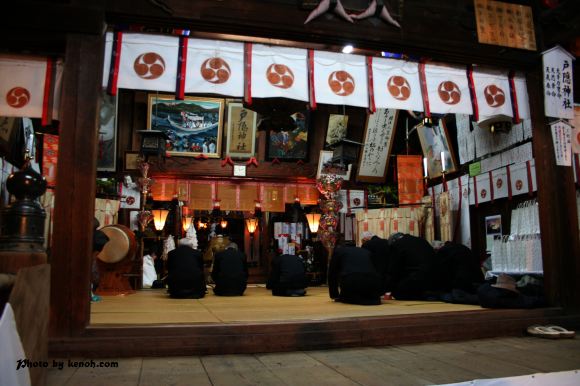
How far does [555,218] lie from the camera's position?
5.68 m

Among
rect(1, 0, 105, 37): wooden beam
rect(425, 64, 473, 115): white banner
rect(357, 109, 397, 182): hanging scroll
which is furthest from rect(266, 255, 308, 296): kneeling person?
rect(1, 0, 105, 37): wooden beam

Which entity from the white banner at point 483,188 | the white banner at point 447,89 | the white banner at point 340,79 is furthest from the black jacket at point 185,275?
the white banner at point 483,188

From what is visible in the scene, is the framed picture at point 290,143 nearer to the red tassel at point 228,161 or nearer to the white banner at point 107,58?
the red tassel at point 228,161

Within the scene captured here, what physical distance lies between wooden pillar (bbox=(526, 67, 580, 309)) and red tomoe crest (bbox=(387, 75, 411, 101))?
6.05 ft

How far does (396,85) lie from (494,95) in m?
1.46

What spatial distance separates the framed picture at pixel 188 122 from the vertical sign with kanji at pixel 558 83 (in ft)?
28.9

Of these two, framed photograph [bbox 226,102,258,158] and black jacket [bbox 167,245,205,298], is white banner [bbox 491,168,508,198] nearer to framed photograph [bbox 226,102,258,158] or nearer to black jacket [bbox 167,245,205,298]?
black jacket [bbox 167,245,205,298]

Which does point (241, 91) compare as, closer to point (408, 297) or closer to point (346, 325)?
point (346, 325)

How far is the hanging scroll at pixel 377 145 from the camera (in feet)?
42.1

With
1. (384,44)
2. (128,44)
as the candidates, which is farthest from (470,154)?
(128,44)

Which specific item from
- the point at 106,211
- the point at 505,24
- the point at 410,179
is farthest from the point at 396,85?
the point at 106,211

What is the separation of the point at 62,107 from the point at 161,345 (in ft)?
8.40

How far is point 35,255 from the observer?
292 cm

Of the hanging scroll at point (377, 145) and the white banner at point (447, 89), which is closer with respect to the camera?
the white banner at point (447, 89)
